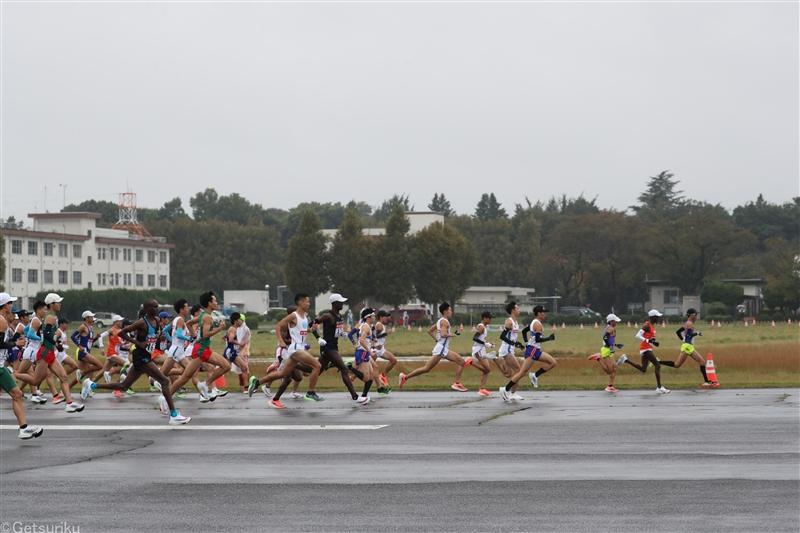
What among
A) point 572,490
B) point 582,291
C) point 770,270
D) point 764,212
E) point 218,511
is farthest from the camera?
point 764,212

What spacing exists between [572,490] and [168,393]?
30.7 ft

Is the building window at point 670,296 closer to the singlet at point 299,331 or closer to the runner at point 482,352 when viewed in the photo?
the runner at point 482,352

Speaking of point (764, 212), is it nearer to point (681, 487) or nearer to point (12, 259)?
point (12, 259)

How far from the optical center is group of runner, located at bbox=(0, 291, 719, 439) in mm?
20188

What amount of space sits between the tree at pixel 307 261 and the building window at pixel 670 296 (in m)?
35.7

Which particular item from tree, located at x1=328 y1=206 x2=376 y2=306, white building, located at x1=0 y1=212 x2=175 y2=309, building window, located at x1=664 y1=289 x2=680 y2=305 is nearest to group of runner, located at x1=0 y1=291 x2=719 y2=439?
tree, located at x1=328 y1=206 x2=376 y2=306

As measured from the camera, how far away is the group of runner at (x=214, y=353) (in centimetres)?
2019

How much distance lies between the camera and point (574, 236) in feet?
390

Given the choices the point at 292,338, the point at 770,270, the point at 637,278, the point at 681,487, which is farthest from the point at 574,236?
the point at 681,487

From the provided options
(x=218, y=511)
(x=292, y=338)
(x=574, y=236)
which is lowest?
(x=218, y=511)

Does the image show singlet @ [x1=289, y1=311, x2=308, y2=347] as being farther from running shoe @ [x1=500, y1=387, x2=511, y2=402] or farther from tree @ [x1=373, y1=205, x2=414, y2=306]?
tree @ [x1=373, y1=205, x2=414, y2=306]

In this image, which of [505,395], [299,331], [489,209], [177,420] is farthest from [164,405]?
[489,209]

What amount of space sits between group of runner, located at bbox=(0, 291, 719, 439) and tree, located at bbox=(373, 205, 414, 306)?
74204mm

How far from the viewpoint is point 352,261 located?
341 ft
